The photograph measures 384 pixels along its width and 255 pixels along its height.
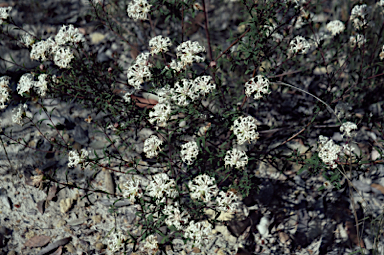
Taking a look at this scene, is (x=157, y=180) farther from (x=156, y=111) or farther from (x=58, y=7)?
(x=58, y=7)

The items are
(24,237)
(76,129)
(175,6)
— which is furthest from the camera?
(76,129)

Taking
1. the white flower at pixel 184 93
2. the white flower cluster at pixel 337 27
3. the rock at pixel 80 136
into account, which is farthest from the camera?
the rock at pixel 80 136

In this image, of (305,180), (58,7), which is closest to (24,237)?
(305,180)

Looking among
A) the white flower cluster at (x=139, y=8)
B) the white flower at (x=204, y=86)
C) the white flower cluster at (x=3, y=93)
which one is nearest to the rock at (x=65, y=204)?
the white flower cluster at (x=3, y=93)

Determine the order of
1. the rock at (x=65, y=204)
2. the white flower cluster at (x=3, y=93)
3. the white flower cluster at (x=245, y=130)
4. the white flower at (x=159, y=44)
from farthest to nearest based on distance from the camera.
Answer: the rock at (x=65, y=204) → the white flower cluster at (x=3, y=93) → the white flower at (x=159, y=44) → the white flower cluster at (x=245, y=130)

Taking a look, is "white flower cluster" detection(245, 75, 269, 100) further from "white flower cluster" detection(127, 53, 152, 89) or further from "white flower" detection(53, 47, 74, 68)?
"white flower" detection(53, 47, 74, 68)

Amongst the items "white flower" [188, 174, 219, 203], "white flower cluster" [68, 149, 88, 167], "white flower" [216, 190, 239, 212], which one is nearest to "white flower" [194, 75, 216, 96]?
"white flower" [188, 174, 219, 203]

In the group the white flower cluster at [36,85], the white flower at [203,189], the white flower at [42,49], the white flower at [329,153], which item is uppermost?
the white flower at [42,49]

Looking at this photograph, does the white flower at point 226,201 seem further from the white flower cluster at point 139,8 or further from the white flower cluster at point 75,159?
the white flower cluster at point 139,8
